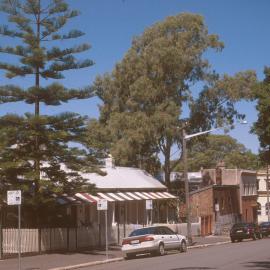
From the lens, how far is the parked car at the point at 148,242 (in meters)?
25.6

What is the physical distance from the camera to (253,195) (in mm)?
66750

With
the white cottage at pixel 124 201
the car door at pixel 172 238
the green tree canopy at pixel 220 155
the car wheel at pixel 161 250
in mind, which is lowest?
the car wheel at pixel 161 250

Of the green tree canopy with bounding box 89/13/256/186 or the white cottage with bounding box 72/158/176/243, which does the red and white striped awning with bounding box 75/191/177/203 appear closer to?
the white cottage with bounding box 72/158/176/243

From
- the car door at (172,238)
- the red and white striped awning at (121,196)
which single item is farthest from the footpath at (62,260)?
the red and white striped awning at (121,196)

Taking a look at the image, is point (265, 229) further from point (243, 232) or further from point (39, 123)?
point (39, 123)

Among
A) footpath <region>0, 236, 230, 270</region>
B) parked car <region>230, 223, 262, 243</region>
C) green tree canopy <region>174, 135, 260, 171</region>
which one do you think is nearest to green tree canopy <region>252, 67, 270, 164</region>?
footpath <region>0, 236, 230, 270</region>

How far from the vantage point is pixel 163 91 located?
48.8 m

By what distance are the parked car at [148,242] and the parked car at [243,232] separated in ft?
44.1

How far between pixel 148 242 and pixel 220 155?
80017mm

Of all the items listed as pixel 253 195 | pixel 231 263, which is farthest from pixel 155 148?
pixel 231 263

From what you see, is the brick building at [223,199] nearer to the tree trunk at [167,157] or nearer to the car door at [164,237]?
the tree trunk at [167,157]

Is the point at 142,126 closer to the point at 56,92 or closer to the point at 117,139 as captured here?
the point at 117,139

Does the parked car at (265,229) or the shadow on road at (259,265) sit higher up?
the shadow on road at (259,265)

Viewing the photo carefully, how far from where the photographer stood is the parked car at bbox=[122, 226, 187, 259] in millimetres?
25641
